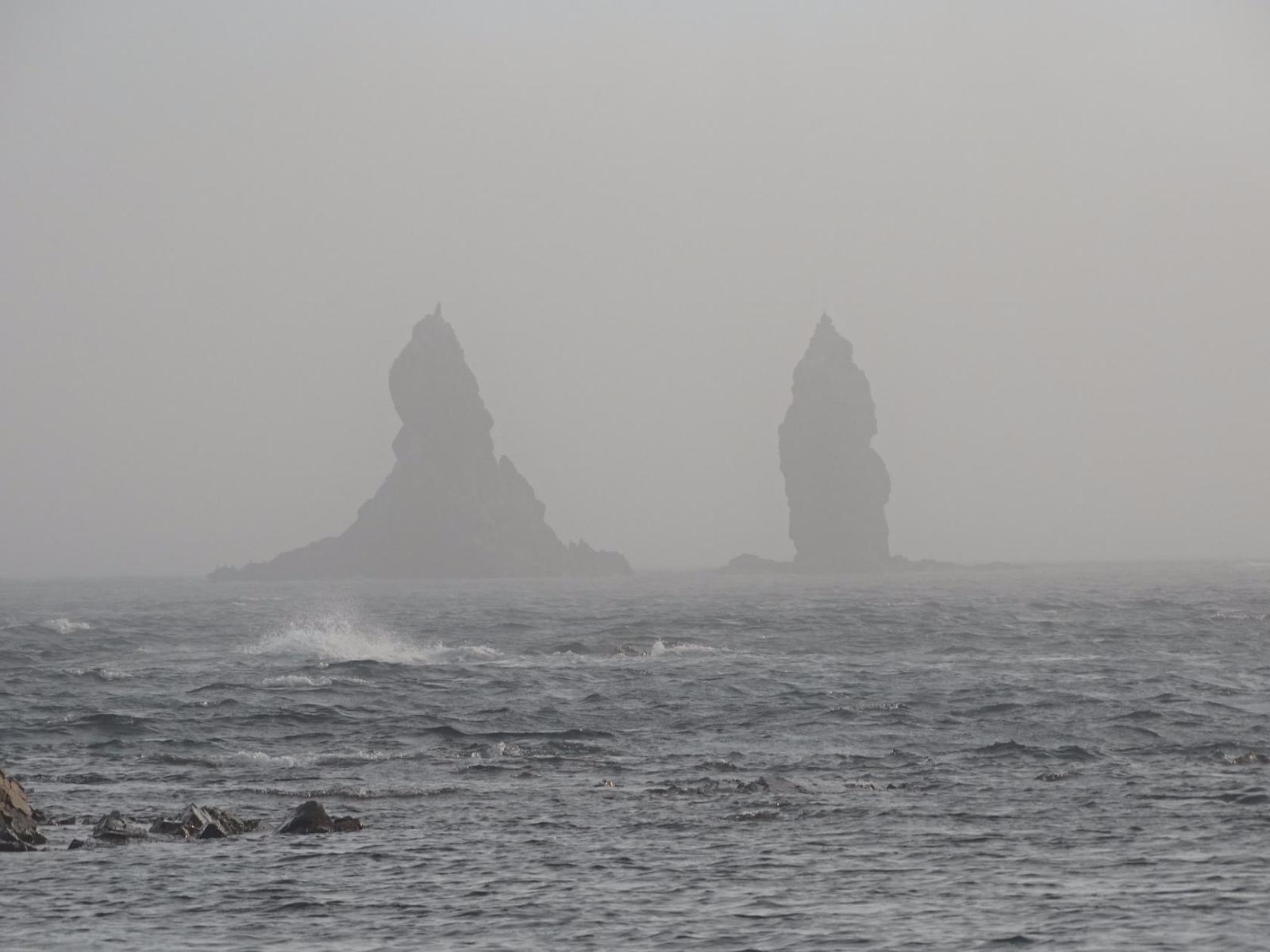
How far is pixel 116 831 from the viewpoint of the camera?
20375 millimetres

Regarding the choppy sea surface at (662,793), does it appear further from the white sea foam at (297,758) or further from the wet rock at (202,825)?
the wet rock at (202,825)

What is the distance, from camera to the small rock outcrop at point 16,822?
19.8 meters

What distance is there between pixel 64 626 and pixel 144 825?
62.2m

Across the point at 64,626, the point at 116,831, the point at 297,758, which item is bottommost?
the point at 297,758

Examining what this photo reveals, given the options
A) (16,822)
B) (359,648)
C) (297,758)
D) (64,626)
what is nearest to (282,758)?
(297,758)

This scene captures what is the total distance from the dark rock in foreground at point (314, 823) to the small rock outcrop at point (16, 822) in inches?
132

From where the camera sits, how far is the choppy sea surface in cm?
1571

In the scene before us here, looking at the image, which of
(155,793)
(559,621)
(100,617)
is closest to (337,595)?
(100,617)

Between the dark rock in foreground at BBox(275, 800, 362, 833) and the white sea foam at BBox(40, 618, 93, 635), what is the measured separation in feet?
193

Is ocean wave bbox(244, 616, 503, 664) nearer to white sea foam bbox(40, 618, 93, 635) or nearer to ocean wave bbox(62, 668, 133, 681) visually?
ocean wave bbox(62, 668, 133, 681)

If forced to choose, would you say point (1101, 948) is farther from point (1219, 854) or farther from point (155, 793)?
point (155, 793)

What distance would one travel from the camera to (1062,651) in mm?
55531

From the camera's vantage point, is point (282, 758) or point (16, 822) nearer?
point (16, 822)

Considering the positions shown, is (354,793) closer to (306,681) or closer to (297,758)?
(297,758)
